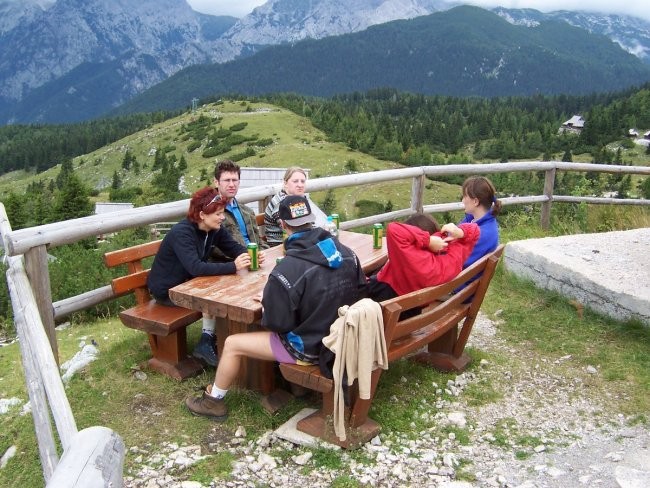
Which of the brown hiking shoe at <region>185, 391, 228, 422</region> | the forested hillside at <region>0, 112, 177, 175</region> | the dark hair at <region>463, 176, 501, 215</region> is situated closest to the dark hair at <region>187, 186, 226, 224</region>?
the brown hiking shoe at <region>185, 391, 228, 422</region>

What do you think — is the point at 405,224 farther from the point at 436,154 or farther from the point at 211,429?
the point at 436,154

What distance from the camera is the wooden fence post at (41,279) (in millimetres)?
3664

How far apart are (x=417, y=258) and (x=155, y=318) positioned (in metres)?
1.74

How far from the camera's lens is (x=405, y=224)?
3469 mm

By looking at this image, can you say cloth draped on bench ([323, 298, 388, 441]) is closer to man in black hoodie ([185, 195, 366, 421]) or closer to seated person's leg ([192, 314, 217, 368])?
man in black hoodie ([185, 195, 366, 421])

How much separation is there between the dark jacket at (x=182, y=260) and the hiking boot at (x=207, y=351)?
0.42 meters

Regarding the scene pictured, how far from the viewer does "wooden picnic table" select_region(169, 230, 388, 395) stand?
11.5 ft

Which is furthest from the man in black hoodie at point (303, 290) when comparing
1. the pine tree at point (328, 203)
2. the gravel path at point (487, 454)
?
the pine tree at point (328, 203)

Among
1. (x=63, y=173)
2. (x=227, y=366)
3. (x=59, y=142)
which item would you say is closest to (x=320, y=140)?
(x=63, y=173)

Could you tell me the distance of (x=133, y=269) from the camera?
14.3ft

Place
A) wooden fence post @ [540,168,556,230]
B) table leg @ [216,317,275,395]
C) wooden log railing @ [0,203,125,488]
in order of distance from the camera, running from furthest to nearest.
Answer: wooden fence post @ [540,168,556,230] < table leg @ [216,317,275,395] < wooden log railing @ [0,203,125,488]

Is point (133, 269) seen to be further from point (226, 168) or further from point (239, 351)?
point (239, 351)

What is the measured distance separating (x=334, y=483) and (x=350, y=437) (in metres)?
0.32

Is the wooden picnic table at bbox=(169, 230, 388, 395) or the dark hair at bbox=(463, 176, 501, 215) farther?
the dark hair at bbox=(463, 176, 501, 215)
